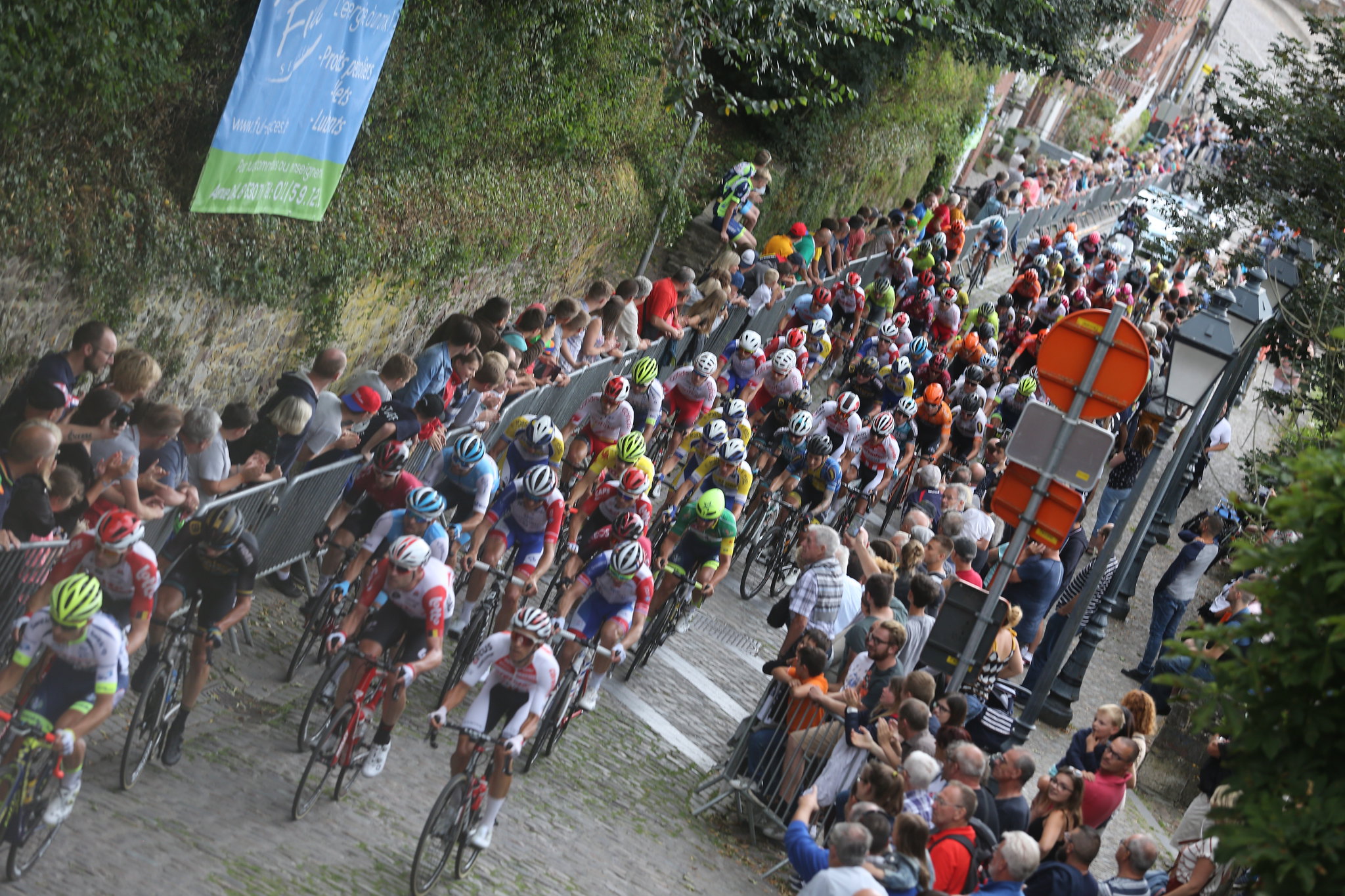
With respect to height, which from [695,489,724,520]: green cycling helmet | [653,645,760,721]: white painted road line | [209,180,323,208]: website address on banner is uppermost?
[209,180,323,208]: website address on banner

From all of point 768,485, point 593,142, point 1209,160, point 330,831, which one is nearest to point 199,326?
point 330,831

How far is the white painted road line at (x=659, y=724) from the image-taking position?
1053cm

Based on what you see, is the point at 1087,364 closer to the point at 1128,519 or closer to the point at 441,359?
the point at 1128,519

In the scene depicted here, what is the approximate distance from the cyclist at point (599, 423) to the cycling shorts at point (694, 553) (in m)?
1.19

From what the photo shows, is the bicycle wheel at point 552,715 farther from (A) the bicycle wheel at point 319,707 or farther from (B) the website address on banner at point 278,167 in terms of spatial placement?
(B) the website address on banner at point 278,167

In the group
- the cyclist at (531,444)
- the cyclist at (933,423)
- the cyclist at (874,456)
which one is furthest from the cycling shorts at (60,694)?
the cyclist at (933,423)

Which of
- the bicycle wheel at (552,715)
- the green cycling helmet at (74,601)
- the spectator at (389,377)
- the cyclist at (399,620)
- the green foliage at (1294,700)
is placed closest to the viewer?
the green foliage at (1294,700)

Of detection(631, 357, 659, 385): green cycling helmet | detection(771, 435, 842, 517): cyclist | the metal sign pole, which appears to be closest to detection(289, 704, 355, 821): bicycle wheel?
the metal sign pole

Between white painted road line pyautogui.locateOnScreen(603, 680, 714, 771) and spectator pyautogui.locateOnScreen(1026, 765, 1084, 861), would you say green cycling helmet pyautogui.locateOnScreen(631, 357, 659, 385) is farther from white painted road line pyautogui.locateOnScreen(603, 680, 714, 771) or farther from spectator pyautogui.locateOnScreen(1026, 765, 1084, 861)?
spectator pyautogui.locateOnScreen(1026, 765, 1084, 861)

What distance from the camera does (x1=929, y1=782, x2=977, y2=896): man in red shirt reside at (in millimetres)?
7488

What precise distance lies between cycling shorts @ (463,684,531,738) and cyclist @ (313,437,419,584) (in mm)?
1878

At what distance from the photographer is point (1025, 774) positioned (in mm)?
8328

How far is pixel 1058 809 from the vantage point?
8.48 metres

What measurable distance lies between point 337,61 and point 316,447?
3.52 meters
